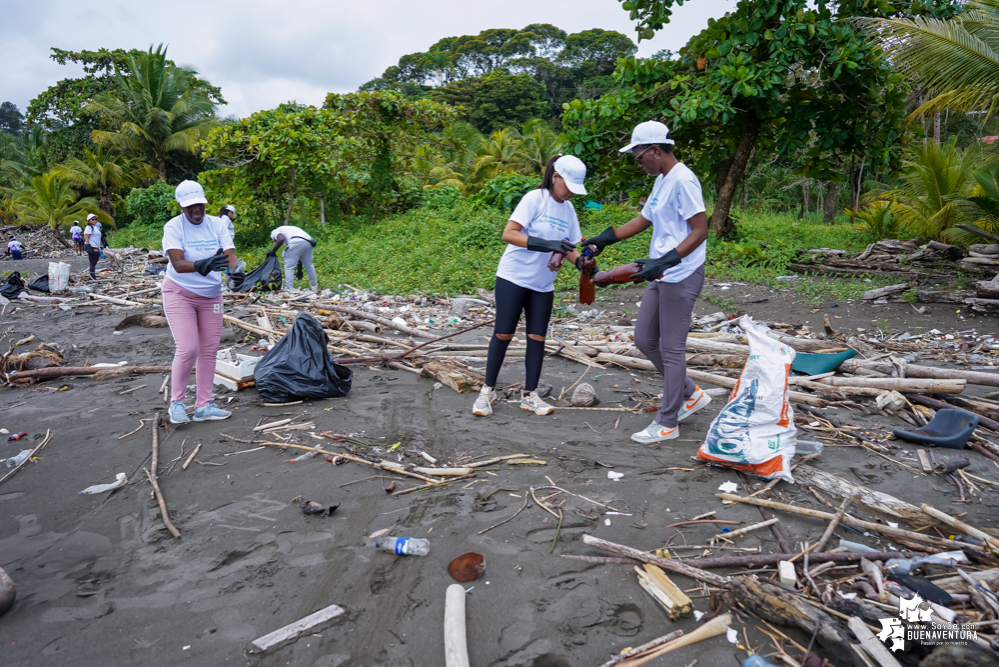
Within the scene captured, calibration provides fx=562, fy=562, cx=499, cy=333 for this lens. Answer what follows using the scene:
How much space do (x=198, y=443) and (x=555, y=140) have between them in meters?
22.1

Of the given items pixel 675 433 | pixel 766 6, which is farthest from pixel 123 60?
pixel 675 433

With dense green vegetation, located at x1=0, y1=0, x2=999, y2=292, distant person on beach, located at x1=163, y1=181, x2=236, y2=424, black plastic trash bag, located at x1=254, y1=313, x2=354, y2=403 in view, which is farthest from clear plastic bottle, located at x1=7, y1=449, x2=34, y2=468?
dense green vegetation, located at x1=0, y1=0, x2=999, y2=292

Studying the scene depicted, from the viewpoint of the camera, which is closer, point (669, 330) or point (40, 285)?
point (669, 330)

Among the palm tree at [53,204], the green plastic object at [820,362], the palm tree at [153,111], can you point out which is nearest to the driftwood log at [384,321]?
the green plastic object at [820,362]

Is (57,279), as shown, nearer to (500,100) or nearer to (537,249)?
(537,249)

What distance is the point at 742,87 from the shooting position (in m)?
8.97

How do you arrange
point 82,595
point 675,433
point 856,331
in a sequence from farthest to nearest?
point 856,331 < point 675,433 < point 82,595

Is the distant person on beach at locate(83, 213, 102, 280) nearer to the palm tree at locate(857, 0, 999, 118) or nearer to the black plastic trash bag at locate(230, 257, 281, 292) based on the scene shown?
the black plastic trash bag at locate(230, 257, 281, 292)

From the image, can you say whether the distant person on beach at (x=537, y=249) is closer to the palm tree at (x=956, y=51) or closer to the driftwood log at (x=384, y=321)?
the driftwood log at (x=384, y=321)

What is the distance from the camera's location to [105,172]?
24.5m

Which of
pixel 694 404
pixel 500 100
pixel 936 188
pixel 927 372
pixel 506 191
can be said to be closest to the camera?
pixel 694 404

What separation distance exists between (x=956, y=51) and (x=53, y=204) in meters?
28.5

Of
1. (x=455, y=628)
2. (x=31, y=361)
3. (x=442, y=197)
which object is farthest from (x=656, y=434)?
(x=442, y=197)

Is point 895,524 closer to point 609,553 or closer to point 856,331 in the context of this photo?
point 609,553
